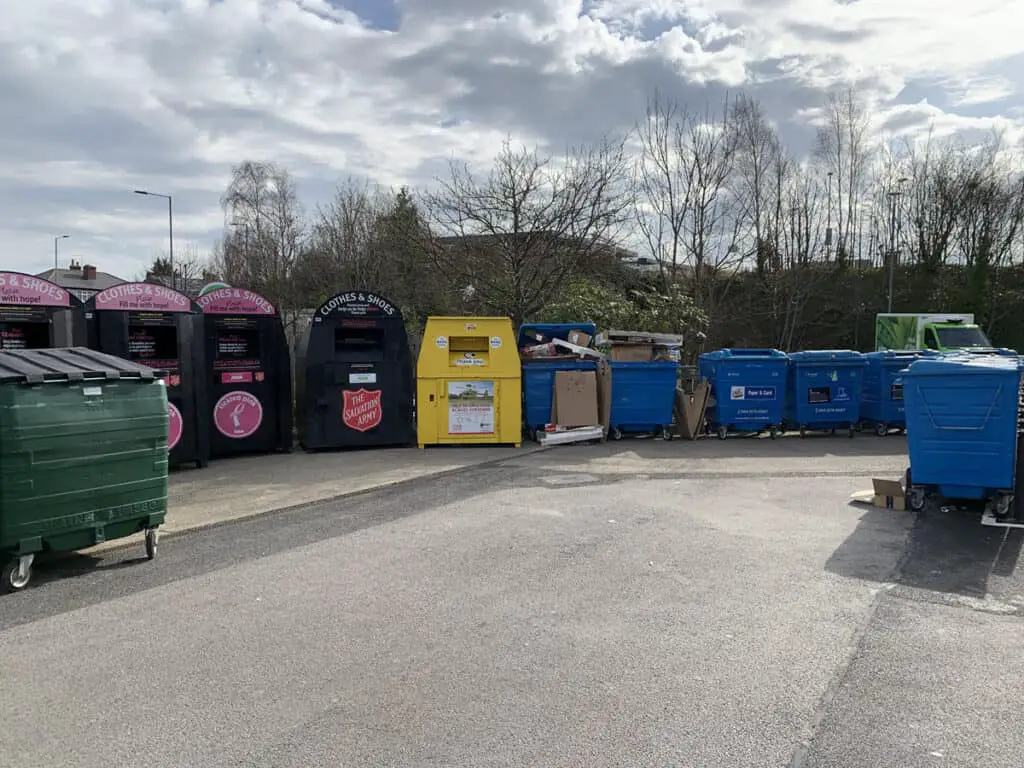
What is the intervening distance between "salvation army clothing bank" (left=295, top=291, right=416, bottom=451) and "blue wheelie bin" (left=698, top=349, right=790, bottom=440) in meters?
5.04

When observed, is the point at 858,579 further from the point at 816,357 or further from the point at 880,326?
the point at 880,326

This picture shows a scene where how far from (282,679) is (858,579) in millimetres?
3839

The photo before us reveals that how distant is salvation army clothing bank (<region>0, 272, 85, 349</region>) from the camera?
26.6 feet

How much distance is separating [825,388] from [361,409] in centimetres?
765

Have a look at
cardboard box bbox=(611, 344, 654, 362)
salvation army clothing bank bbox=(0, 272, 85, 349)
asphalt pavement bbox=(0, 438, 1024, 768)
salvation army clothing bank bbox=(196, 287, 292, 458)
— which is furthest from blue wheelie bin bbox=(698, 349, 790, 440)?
salvation army clothing bank bbox=(0, 272, 85, 349)

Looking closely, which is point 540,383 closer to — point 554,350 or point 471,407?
point 554,350

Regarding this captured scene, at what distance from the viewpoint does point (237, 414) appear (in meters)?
10.3

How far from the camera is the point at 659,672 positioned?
3.74m

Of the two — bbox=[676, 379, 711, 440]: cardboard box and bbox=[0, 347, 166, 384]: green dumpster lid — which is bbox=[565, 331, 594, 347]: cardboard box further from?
bbox=[0, 347, 166, 384]: green dumpster lid

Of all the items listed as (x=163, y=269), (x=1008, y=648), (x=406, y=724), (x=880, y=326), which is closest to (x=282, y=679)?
(x=406, y=724)

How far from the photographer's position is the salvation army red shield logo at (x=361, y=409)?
10.8 m

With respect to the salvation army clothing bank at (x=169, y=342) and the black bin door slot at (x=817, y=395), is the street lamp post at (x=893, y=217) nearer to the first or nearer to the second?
the black bin door slot at (x=817, y=395)

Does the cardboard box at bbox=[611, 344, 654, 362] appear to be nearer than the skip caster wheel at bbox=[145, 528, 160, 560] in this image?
No

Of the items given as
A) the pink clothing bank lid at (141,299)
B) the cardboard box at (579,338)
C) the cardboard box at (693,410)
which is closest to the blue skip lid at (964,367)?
the cardboard box at (693,410)
